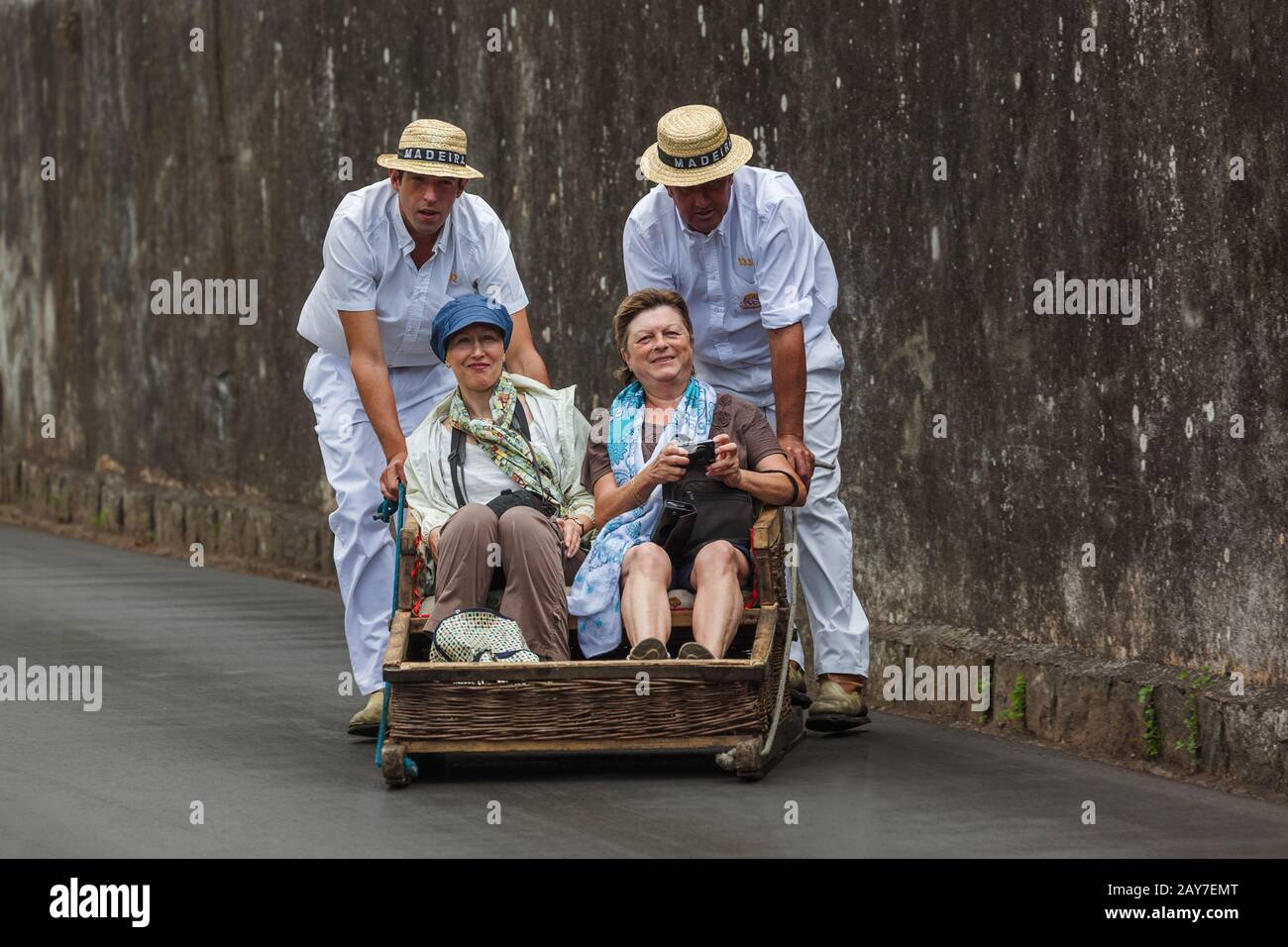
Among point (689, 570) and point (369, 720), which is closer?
point (689, 570)

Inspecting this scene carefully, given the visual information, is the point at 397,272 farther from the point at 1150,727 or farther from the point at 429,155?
the point at 1150,727

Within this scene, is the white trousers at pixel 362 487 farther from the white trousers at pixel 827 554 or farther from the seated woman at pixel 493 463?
the white trousers at pixel 827 554

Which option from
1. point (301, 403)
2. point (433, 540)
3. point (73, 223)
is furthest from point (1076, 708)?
point (73, 223)

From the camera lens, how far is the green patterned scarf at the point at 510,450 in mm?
7852

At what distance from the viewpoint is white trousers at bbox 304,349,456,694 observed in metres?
8.31

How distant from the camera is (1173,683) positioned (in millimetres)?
7387

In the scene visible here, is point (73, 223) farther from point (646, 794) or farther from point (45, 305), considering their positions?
point (646, 794)

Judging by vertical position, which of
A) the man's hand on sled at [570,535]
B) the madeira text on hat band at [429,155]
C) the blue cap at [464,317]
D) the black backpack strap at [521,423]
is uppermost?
the madeira text on hat band at [429,155]

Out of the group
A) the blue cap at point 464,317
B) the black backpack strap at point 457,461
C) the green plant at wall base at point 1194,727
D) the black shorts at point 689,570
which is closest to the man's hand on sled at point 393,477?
the black backpack strap at point 457,461

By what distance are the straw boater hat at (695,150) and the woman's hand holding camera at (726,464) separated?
0.95 meters

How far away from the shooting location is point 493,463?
7883 mm

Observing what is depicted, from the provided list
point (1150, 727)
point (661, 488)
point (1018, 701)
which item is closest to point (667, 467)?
point (661, 488)

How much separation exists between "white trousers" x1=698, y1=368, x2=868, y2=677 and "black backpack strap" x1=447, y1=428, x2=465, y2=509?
99 cm

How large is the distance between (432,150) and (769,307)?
127 cm
